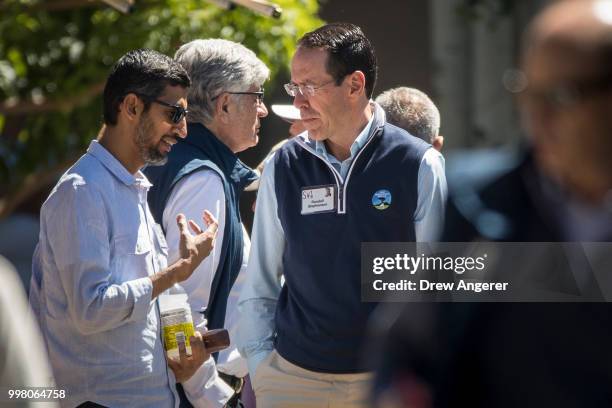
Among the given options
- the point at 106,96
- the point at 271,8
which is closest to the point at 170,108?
the point at 106,96

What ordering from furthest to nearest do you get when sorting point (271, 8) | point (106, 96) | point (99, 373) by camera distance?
point (271, 8) < point (106, 96) < point (99, 373)

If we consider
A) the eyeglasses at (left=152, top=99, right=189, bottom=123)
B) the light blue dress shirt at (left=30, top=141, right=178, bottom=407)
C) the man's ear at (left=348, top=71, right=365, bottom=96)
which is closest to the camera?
the light blue dress shirt at (left=30, top=141, right=178, bottom=407)

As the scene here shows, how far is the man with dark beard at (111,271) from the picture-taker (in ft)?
10.4

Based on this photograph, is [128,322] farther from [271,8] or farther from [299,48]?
[271,8]

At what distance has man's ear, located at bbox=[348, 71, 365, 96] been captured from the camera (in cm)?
367

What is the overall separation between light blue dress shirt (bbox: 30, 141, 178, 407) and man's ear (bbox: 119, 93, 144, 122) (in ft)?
0.46

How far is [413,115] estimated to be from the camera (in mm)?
4238

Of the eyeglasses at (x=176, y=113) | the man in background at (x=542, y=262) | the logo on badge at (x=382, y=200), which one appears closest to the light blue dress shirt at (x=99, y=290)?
the eyeglasses at (x=176, y=113)

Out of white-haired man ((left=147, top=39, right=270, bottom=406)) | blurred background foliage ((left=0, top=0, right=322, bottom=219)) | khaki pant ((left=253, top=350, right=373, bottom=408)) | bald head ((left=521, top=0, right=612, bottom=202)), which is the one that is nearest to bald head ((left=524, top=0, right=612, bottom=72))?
bald head ((left=521, top=0, right=612, bottom=202))

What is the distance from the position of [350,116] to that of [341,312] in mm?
653

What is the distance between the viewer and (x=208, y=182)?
3818 mm

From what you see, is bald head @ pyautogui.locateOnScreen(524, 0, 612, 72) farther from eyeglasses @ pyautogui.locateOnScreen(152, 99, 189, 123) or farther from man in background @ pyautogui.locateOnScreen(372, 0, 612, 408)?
eyeglasses @ pyautogui.locateOnScreen(152, 99, 189, 123)

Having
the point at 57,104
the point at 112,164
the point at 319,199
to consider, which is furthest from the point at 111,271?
the point at 57,104

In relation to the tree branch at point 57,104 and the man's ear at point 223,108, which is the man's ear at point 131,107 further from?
the tree branch at point 57,104
